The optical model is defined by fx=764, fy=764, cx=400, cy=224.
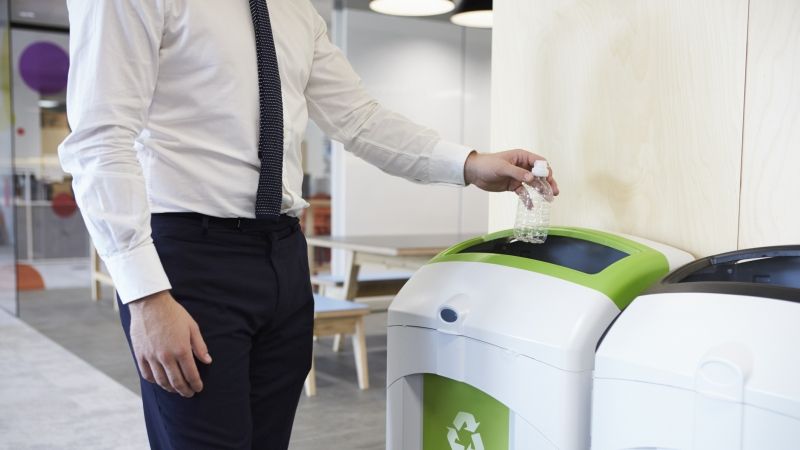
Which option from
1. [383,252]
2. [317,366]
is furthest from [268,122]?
[317,366]

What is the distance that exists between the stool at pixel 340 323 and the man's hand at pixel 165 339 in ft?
7.69

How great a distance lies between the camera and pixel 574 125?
1504 mm

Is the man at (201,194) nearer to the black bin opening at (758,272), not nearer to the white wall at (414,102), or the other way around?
the black bin opening at (758,272)

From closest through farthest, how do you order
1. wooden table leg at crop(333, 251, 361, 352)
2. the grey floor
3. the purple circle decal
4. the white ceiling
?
the grey floor
wooden table leg at crop(333, 251, 361, 352)
the white ceiling
the purple circle decal

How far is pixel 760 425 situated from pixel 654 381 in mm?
137

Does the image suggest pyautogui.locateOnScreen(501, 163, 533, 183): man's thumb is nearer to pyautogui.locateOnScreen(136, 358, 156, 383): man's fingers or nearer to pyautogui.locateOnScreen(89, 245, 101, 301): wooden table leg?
pyautogui.locateOnScreen(136, 358, 156, 383): man's fingers

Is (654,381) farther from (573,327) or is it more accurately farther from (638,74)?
(638,74)

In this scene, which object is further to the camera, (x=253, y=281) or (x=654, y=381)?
(x=253, y=281)

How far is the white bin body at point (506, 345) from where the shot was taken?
1.08 metres

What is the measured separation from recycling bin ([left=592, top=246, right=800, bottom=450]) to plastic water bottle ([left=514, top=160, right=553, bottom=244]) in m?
0.30

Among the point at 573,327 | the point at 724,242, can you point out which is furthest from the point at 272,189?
the point at 724,242

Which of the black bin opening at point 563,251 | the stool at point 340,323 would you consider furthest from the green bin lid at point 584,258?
the stool at point 340,323

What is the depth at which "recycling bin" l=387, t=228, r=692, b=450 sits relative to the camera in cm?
109

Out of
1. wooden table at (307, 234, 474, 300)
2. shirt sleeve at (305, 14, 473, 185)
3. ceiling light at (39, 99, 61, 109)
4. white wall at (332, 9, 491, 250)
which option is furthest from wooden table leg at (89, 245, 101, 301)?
shirt sleeve at (305, 14, 473, 185)
